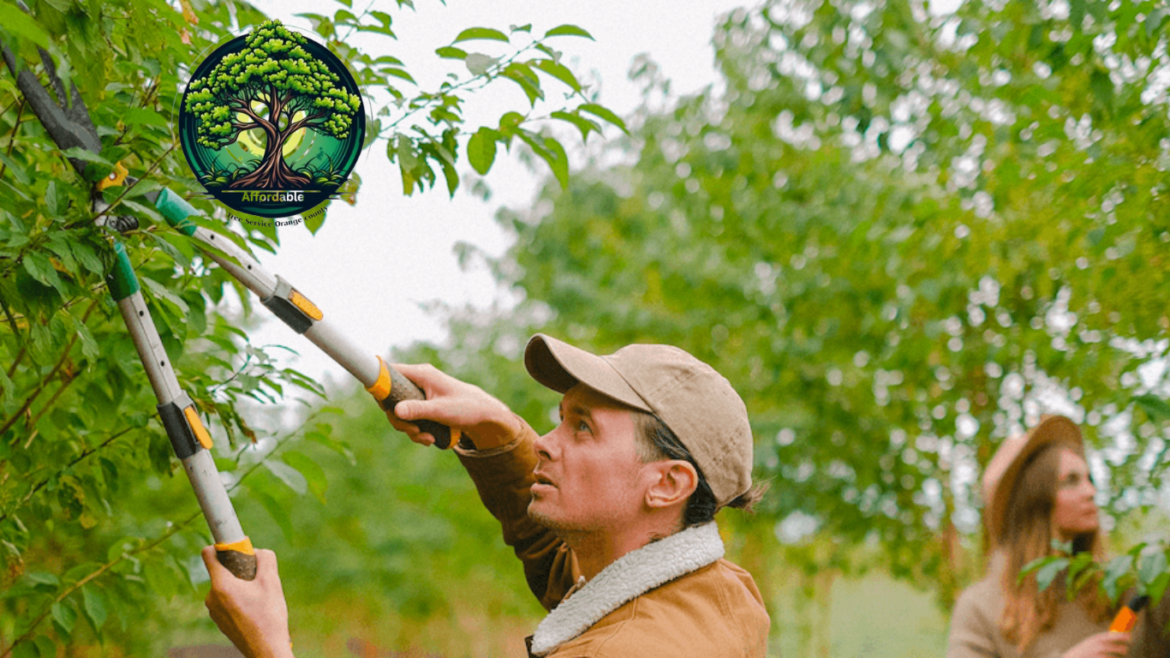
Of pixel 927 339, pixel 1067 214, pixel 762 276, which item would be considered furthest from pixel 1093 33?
pixel 762 276

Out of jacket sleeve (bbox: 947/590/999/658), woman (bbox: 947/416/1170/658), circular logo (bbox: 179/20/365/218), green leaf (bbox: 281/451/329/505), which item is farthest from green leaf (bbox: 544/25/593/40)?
jacket sleeve (bbox: 947/590/999/658)

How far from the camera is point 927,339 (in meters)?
5.09

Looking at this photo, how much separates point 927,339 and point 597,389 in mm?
3798

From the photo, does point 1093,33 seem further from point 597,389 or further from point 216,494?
point 216,494

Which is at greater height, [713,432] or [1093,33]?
[1093,33]

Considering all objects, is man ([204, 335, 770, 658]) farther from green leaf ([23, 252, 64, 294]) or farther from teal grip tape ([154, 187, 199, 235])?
green leaf ([23, 252, 64, 294])

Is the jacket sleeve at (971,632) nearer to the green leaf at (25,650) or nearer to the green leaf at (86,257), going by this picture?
the green leaf at (25,650)

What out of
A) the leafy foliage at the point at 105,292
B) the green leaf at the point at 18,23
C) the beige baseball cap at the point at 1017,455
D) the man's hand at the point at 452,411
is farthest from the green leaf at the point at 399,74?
the beige baseball cap at the point at 1017,455

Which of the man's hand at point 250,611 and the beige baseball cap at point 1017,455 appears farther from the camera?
the beige baseball cap at point 1017,455

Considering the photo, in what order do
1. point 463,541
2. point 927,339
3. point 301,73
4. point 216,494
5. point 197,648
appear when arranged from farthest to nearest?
point 463,541
point 197,648
point 927,339
point 301,73
point 216,494

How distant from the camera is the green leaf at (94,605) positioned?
1871 millimetres

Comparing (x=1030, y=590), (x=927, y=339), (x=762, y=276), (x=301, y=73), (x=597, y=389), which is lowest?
(x=597, y=389)

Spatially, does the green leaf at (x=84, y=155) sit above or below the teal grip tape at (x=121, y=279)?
above

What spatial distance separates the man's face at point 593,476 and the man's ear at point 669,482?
23mm
